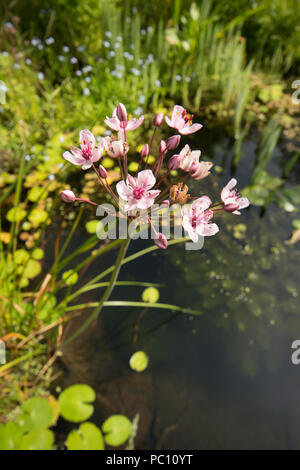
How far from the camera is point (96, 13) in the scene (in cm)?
303

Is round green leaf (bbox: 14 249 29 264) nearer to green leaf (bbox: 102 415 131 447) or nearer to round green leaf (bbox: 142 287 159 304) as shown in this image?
round green leaf (bbox: 142 287 159 304)

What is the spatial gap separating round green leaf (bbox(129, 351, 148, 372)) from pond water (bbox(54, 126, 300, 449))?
3cm

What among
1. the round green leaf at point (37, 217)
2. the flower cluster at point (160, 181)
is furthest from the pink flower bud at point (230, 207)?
the round green leaf at point (37, 217)

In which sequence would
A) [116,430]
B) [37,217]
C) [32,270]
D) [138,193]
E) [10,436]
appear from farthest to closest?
[37,217], [32,270], [116,430], [10,436], [138,193]

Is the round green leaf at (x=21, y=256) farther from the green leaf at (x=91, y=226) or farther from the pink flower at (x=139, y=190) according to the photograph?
the pink flower at (x=139, y=190)

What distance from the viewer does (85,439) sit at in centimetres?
153

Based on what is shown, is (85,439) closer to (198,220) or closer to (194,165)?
(198,220)

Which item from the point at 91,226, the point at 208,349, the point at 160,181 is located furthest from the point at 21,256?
the point at 160,181

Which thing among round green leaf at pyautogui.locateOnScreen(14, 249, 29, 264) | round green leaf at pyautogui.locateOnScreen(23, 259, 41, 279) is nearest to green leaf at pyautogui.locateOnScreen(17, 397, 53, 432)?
round green leaf at pyautogui.locateOnScreen(23, 259, 41, 279)

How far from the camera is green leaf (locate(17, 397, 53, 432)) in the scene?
4.92 ft

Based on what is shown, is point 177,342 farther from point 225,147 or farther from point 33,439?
point 225,147

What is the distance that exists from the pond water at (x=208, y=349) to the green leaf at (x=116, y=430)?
9 cm

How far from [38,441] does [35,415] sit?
113 millimetres

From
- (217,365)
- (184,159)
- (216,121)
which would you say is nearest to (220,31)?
(216,121)
